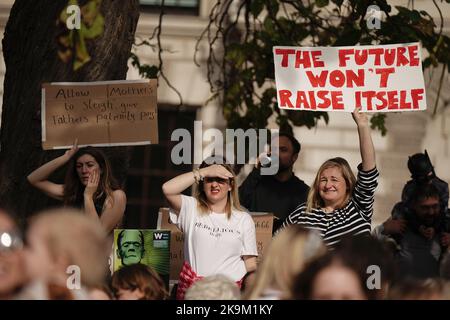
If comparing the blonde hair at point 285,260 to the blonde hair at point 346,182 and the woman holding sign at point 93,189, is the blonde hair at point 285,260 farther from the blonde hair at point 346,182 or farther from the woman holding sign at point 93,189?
the woman holding sign at point 93,189

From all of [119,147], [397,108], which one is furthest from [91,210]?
[397,108]

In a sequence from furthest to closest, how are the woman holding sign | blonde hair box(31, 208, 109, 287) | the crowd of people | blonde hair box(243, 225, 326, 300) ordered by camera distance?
the woman holding sign < blonde hair box(243, 225, 326, 300) < the crowd of people < blonde hair box(31, 208, 109, 287)

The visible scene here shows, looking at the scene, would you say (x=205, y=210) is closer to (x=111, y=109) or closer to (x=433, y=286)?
(x=111, y=109)

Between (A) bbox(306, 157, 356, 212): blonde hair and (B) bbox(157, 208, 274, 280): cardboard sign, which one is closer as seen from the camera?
(A) bbox(306, 157, 356, 212): blonde hair

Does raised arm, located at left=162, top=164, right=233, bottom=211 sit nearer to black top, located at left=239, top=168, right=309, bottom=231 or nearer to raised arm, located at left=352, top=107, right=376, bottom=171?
raised arm, located at left=352, top=107, right=376, bottom=171

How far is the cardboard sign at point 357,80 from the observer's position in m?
7.35

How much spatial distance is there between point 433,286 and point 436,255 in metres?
2.56

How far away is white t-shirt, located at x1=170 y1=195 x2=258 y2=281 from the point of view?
6691 millimetres

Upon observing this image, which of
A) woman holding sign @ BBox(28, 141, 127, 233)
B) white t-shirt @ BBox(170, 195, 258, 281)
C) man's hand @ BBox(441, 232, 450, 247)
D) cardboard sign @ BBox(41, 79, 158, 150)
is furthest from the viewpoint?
cardboard sign @ BBox(41, 79, 158, 150)

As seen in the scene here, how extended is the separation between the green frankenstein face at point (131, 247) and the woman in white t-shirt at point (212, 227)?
0.81 feet

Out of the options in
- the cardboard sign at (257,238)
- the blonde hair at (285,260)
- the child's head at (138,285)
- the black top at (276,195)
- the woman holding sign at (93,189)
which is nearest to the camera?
the blonde hair at (285,260)

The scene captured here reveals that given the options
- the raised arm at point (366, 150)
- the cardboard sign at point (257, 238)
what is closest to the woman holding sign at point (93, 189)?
the cardboard sign at point (257, 238)

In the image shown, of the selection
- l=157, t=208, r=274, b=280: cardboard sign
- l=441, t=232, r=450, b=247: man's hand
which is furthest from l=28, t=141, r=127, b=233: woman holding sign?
l=441, t=232, r=450, b=247: man's hand

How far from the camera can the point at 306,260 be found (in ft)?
15.4
